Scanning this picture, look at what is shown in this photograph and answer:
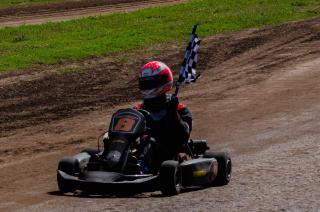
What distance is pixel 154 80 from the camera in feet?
37.4

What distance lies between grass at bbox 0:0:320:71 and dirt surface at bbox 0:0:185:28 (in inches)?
110

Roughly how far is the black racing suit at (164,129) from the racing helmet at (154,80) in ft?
0.31

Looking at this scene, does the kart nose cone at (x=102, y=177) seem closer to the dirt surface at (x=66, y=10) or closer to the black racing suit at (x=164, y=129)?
the black racing suit at (x=164, y=129)

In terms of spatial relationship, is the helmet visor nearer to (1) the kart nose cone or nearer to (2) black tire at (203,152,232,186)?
(2) black tire at (203,152,232,186)

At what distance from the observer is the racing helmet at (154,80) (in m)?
11.4

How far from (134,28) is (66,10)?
966cm

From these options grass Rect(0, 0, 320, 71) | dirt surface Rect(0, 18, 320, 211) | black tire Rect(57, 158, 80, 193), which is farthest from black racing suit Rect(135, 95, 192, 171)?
grass Rect(0, 0, 320, 71)

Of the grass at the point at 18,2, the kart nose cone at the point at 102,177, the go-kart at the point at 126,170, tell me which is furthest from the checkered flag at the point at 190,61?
the grass at the point at 18,2

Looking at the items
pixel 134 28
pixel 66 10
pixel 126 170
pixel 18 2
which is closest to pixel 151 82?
pixel 126 170

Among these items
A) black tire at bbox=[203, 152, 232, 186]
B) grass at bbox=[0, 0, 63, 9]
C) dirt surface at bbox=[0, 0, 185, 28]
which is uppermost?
black tire at bbox=[203, 152, 232, 186]

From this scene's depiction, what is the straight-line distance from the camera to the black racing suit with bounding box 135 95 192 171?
36.9 feet

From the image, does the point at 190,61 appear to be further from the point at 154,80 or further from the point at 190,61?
the point at 154,80

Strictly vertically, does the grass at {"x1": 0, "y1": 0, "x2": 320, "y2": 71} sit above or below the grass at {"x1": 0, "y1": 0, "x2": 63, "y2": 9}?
above

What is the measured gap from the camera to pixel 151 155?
11.1m
